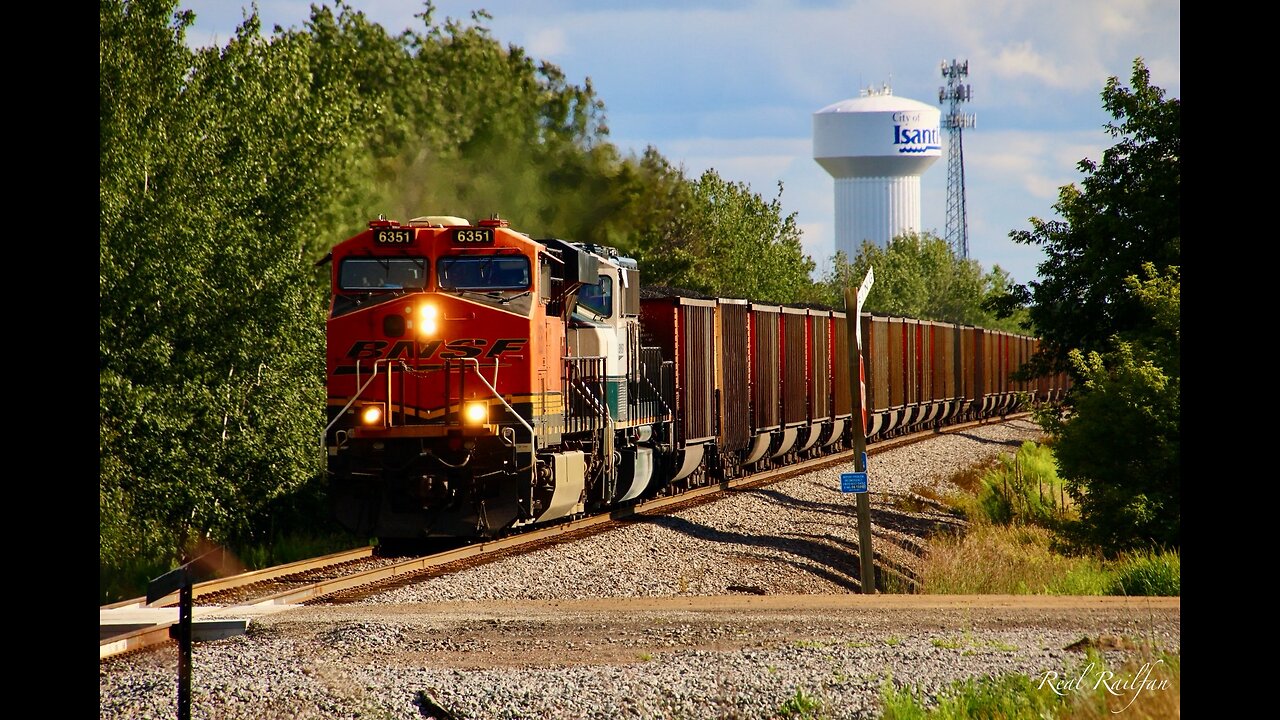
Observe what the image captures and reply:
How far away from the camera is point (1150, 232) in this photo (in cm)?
2756

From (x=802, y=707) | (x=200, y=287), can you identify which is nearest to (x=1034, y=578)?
(x=802, y=707)

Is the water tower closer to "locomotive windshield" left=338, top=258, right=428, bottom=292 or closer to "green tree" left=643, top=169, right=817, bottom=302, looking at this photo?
"green tree" left=643, top=169, right=817, bottom=302

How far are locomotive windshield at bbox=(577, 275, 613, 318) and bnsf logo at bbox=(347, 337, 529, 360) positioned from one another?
2902mm

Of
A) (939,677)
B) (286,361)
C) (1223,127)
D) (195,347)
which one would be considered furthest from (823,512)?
(1223,127)

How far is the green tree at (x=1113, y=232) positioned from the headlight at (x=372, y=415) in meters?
17.3

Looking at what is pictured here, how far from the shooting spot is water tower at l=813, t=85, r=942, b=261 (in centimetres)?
16625

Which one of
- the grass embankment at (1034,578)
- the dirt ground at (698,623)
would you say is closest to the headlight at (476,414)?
the dirt ground at (698,623)

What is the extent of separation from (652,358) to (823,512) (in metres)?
4.78

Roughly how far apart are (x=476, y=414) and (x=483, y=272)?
171 cm

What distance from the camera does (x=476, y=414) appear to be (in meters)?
15.2

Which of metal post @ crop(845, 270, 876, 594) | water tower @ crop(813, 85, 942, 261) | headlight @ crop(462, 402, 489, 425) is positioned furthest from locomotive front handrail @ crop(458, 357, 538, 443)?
water tower @ crop(813, 85, 942, 261)

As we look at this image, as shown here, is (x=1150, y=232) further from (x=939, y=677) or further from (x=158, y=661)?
(x=158, y=661)

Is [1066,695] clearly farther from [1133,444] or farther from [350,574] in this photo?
[1133,444]

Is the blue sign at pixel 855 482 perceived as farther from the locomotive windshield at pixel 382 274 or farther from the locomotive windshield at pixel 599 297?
the locomotive windshield at pixel 382 274
